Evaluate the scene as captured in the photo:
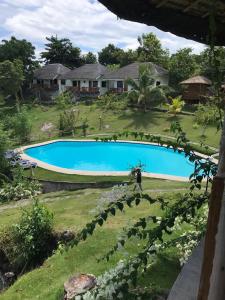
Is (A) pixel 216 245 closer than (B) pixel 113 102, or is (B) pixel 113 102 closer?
(A) pixel 216 245

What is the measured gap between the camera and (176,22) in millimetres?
3057

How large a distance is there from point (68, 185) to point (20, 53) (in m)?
37.4

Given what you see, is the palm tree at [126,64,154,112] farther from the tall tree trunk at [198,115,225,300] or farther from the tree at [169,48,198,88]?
the tall tree trunk at [198,115,225,300]

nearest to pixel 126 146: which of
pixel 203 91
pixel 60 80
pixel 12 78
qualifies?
pixel 203 91

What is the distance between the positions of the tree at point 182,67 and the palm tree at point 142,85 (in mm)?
6089

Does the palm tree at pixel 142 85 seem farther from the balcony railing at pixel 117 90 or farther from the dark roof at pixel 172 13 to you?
the dark roof at pixel 172 13

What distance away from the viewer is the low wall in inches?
763

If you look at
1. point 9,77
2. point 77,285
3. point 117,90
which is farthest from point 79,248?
point 117,90

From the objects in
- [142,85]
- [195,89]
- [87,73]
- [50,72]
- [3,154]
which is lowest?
[3,154]

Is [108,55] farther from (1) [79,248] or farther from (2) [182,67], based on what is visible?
(1) [79,248]

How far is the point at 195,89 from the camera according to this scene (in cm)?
3812

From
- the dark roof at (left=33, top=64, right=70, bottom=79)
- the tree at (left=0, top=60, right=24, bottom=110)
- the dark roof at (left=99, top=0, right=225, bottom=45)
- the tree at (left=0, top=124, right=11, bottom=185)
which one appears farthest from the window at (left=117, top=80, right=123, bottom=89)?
the dark roof at (left=99, top=0, right=225, bottom=45)

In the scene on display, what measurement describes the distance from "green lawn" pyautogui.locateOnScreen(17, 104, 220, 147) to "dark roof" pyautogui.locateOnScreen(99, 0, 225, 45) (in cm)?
2608

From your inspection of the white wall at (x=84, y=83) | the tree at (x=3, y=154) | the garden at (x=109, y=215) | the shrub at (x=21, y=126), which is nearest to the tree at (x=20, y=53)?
the white wall at (x=84, y=83)
